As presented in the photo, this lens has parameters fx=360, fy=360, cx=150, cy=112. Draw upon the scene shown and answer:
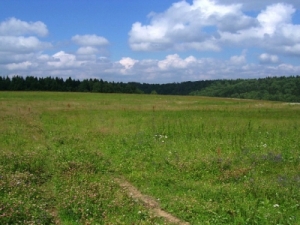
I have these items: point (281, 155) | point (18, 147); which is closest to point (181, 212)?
point (281, 155)

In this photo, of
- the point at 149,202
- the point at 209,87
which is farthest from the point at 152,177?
the point at 209,87

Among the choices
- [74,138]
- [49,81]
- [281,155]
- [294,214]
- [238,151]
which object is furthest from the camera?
[49,81]

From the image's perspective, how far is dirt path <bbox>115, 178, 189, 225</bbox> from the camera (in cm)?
721

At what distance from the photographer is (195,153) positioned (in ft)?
42.6

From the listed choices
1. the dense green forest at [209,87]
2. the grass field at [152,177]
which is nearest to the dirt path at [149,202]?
the grass field at [152,177]

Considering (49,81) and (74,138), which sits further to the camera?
(49,81)

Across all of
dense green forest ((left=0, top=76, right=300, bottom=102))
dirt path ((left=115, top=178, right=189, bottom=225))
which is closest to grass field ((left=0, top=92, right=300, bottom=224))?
dirt path ((left=115, top=178, right=189, bottom=225))

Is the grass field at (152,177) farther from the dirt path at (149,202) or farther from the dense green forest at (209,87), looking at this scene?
the dense green forest at (209,87)

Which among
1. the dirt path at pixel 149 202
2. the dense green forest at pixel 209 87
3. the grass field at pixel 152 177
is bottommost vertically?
the dirt path at pixel 149 202

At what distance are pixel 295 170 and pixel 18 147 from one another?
1011cm

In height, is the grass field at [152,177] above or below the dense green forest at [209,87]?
below

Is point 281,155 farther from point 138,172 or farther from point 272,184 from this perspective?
point 138,172

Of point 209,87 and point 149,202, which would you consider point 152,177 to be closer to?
point 149,202

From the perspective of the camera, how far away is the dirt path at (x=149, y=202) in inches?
284
